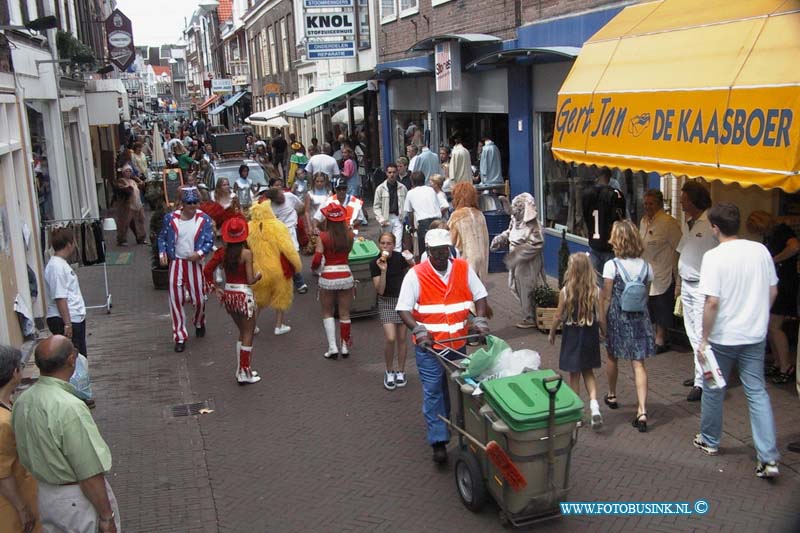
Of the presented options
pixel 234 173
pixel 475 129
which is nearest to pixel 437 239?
pixel 475 129

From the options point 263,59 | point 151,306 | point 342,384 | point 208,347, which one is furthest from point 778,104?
point 263,59

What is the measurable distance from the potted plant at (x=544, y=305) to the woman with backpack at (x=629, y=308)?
8.65ft

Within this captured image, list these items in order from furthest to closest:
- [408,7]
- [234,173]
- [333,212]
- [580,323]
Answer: [234,173]
[408,7]
[333,212]
[580,323]

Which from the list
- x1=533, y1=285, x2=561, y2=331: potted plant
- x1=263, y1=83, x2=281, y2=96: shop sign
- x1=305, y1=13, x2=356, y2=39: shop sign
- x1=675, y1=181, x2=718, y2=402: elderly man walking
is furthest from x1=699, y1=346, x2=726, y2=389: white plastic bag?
x1=263, y1=83, x2=281, y2=96: shop sign

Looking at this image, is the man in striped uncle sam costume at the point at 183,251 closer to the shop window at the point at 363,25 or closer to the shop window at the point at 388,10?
the shop window at the point at 388,10

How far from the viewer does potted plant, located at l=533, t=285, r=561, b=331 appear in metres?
9.42

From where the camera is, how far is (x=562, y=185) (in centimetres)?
1244

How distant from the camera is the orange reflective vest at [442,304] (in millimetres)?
6020

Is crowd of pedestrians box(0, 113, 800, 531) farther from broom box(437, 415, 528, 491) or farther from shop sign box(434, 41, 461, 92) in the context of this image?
shop sign box(434, 41, 461, 92)

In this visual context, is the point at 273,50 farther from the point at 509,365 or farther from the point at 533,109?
the point at 509,365

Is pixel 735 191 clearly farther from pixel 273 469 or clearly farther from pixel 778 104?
pixel 273 469

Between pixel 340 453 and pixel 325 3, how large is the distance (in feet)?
58.2

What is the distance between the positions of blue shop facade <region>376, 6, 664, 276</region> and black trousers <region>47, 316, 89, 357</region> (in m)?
5.61

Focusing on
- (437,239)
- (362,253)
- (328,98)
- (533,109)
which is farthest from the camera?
(328,98)
